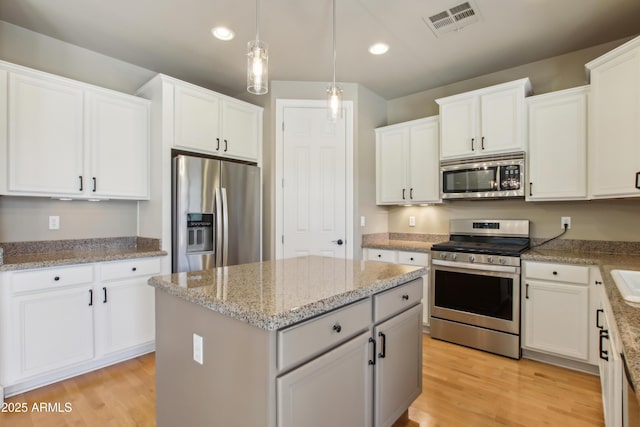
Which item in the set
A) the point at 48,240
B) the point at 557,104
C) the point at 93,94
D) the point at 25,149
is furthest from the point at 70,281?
the point at 557,104

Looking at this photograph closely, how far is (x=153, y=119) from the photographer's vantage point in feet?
9.91

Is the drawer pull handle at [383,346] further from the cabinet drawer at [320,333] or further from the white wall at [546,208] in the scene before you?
the white wall at [546,208]

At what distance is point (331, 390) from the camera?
4.35ft

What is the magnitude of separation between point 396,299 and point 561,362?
77.2 inches

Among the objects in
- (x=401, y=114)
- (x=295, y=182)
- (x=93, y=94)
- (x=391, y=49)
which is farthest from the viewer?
(x=401, y=114)

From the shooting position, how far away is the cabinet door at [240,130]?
3371 millimetres

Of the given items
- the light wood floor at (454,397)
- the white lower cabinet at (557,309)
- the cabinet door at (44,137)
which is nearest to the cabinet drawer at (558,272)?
the white lower cabinet at (557,309)

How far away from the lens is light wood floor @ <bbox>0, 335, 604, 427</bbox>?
1.96m

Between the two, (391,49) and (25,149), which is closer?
(25,149)

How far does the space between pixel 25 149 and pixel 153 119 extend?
969 millimetres

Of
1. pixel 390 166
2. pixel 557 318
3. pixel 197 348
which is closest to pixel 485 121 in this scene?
pixel 390 166

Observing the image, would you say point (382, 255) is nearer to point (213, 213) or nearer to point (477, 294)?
point (477, 294)

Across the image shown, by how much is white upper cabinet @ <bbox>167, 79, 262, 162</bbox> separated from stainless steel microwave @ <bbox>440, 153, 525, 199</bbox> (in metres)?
2.10

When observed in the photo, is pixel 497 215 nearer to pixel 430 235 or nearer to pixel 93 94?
pixel 430 235
